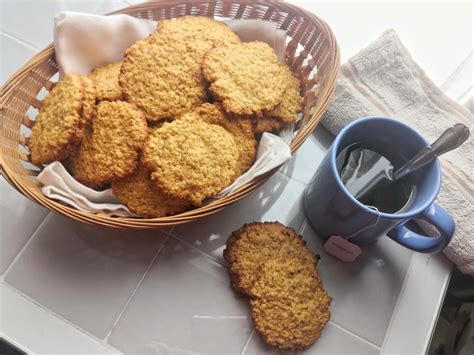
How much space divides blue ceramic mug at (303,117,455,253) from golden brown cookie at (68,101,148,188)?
0.95ft

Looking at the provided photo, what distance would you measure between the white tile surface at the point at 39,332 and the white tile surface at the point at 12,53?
0.47 meters

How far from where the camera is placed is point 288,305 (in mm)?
724

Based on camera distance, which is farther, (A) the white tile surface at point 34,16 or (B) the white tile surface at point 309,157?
(A) the white tile surface at point 34,16

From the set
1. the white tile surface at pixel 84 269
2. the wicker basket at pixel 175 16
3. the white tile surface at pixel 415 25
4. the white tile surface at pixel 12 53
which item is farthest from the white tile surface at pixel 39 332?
the white tile surface at pixel 415 25

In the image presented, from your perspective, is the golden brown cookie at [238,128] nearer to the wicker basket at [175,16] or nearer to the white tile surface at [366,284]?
the wicker basket at [175,16]

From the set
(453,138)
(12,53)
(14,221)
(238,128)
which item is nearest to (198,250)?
(238,128)

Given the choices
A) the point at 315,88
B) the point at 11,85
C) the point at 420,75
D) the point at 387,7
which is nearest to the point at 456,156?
the point at 420,75

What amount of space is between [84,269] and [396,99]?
2.12 feet

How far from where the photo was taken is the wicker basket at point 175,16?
2.22 feet

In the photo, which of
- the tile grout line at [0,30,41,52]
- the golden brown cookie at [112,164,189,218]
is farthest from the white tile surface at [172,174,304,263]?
the tile grout line at [0,30,41,52]

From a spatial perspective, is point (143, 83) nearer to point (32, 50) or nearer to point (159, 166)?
point (159, 166)

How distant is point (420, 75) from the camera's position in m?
0.89

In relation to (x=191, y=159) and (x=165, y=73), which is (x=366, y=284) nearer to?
(x=191, y=159)

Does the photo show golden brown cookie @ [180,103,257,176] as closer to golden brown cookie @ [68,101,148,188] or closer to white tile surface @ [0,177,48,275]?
golden brown cookie @ [68,101,148,188]
